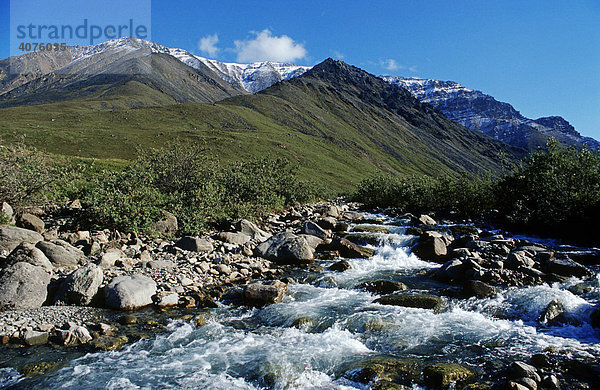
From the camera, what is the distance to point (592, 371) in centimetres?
856

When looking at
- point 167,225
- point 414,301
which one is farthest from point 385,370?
point 167,225

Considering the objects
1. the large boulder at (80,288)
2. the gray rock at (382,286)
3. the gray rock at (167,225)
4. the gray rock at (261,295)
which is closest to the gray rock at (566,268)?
the gray rock at (382,286)

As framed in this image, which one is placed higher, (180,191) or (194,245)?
(180,191)

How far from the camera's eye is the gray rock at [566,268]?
1574cm

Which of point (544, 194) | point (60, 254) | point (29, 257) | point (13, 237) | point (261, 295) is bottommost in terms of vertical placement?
point (261, 295)

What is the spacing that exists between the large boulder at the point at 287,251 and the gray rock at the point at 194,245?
2.74 meters

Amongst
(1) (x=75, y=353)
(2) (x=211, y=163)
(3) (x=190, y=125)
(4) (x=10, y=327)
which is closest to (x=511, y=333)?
(1) (x=75, y=353)

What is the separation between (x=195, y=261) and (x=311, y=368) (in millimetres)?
9319

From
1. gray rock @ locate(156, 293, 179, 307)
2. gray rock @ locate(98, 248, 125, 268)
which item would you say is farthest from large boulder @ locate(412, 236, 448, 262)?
gray rock @ locate(98, 248, 125, 268)

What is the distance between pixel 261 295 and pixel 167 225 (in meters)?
9.65

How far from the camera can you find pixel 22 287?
11211mm

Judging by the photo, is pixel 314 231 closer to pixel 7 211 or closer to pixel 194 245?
pixel 194 245

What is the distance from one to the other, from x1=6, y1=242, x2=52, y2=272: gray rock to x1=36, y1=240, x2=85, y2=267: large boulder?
1.88 feet

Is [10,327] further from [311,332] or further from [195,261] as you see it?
[311,332]
